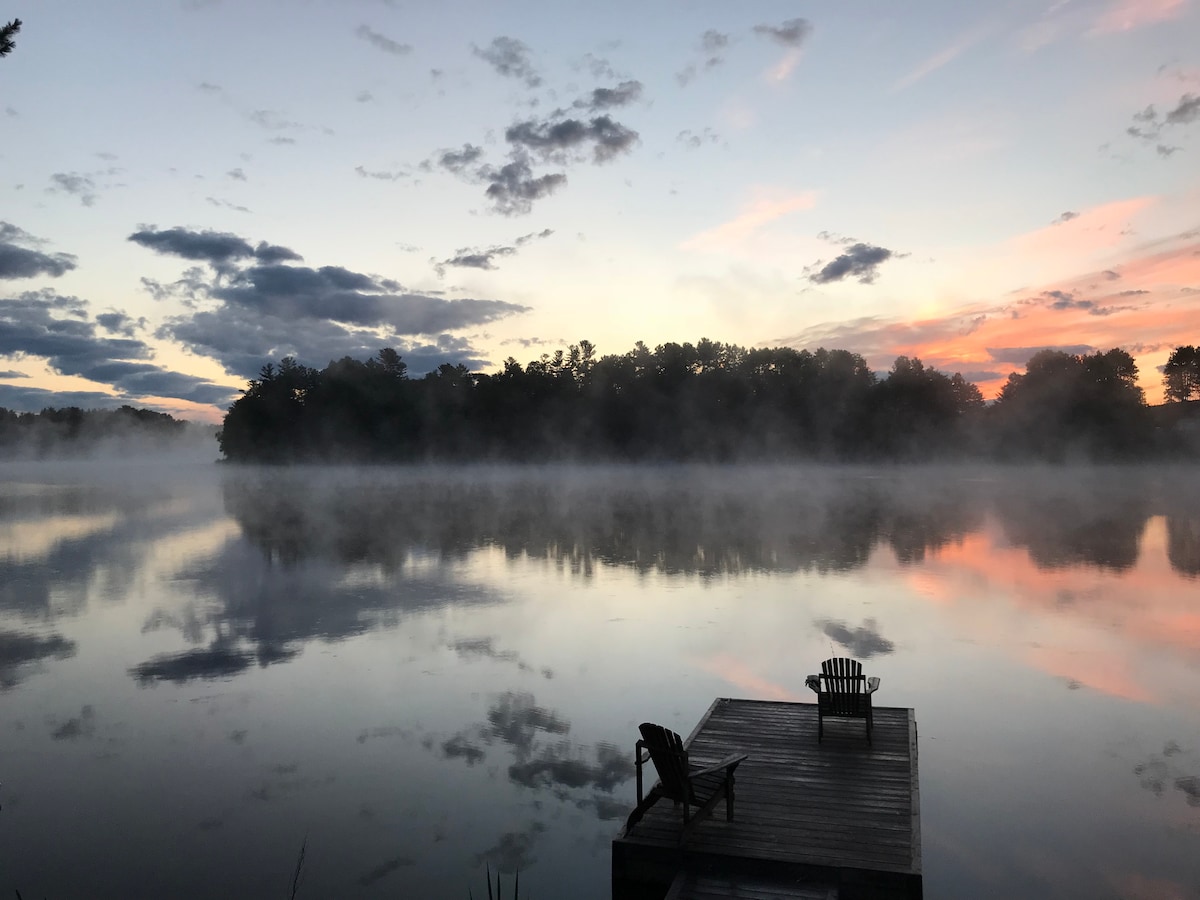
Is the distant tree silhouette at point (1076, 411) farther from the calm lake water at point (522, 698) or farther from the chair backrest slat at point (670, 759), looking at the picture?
the chair backrest slat at point (670, 759)

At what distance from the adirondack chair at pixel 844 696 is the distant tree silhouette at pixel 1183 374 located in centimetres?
13999

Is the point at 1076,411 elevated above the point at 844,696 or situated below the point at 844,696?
above

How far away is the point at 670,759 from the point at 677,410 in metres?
126

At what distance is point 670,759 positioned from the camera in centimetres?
745

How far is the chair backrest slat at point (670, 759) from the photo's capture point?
7422 millimetres

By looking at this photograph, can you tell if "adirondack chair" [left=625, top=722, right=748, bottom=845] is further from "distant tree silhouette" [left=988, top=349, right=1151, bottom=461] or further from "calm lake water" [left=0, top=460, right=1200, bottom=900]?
"distant tree silhouette" [left=988, top=349, right=1151, bottom=461]

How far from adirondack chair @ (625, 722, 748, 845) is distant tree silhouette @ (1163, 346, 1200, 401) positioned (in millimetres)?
143001

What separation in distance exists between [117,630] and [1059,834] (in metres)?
17.9

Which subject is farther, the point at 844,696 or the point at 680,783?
the point at 844,696

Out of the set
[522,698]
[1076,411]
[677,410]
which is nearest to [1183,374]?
[1076,411]

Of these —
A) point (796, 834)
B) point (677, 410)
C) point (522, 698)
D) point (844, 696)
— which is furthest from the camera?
point (677, 410)

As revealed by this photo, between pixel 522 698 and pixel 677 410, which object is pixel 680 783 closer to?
pixel 522 698

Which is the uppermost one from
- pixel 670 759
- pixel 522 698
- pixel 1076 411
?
pixel 1076 411


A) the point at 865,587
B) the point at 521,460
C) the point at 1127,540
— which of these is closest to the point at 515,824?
the point at 865,587
